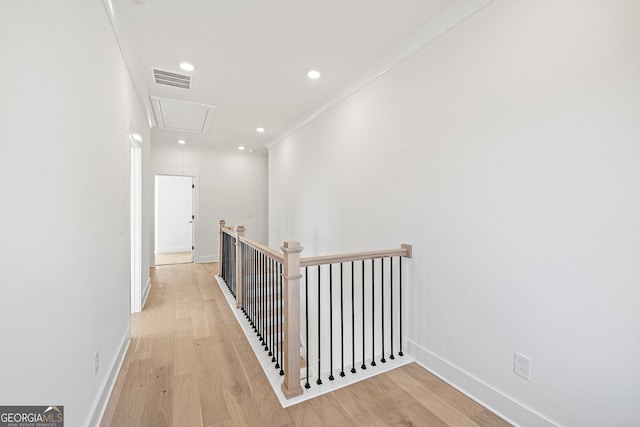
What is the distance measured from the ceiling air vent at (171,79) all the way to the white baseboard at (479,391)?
3.59 meters

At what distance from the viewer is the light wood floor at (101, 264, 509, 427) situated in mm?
1675

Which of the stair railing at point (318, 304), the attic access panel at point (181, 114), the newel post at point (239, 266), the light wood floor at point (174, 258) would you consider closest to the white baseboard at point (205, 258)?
the light wood floor at point (174, 258)

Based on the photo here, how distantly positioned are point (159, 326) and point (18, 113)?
2.64 m

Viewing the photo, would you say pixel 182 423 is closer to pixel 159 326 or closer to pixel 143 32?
pixel 159 326

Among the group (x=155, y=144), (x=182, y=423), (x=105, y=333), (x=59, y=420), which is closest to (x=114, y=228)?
(x=105, y=333)

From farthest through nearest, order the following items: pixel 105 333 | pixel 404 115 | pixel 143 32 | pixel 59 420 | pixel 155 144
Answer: pixel 155 144
pixel 404 115
pixel 143 32
pixel 105 333
pixel 59 420

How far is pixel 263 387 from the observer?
77.6 inches

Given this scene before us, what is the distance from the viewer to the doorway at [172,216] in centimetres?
782

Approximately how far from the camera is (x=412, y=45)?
2355 millimetres

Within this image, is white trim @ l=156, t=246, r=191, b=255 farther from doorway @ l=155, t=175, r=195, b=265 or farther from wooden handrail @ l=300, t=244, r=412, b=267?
wooden handrail @ l=300, t=244, r=412, b=267

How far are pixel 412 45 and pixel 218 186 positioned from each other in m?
5.47

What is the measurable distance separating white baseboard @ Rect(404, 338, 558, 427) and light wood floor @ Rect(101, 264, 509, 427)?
54 millimetres

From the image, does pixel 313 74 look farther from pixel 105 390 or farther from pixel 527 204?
pixel 105 390

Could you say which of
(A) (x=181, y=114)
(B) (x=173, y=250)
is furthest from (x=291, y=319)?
(B) (x=173, y=250)
